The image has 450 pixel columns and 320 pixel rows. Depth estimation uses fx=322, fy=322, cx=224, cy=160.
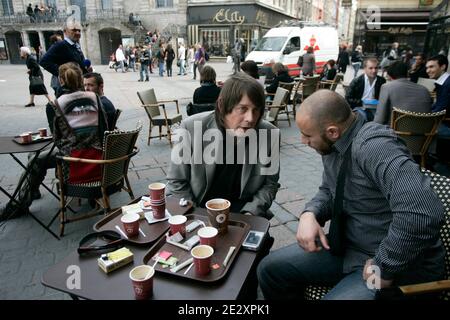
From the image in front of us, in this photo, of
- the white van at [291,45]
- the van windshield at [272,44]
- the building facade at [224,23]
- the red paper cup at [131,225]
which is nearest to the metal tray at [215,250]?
the red paper cup at [131,225]

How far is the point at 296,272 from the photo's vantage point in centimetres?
183

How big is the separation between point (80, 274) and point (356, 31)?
34510mm

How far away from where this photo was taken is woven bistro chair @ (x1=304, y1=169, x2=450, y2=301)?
4.59 ft

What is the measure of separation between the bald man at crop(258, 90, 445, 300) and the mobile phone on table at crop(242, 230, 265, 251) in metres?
0.26

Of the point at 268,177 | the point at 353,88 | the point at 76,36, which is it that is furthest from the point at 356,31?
the point at 268,177

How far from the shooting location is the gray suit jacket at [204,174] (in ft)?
7.37

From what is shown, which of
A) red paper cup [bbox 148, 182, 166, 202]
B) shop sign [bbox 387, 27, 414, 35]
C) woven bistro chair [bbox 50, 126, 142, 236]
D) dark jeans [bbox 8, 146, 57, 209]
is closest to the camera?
red paper cup [bbox 148, 182, 166, 202]

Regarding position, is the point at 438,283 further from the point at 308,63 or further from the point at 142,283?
the point at 308,63

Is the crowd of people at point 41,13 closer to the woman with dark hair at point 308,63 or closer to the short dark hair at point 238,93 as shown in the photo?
the woman with dark hair at point 308,63

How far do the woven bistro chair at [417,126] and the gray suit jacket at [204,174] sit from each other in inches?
88.3

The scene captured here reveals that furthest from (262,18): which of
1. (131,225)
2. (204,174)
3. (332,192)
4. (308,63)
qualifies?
(131,225)

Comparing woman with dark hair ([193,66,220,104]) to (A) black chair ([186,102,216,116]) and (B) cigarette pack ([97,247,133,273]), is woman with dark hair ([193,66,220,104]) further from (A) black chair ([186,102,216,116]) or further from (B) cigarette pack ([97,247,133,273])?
(B) cigarette pack ([97,247,133,273])

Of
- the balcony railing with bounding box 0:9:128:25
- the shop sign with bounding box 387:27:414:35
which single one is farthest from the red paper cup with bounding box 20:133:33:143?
the shop sign with bounding box 387:27:414:35

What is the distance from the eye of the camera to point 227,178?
2.33 m
